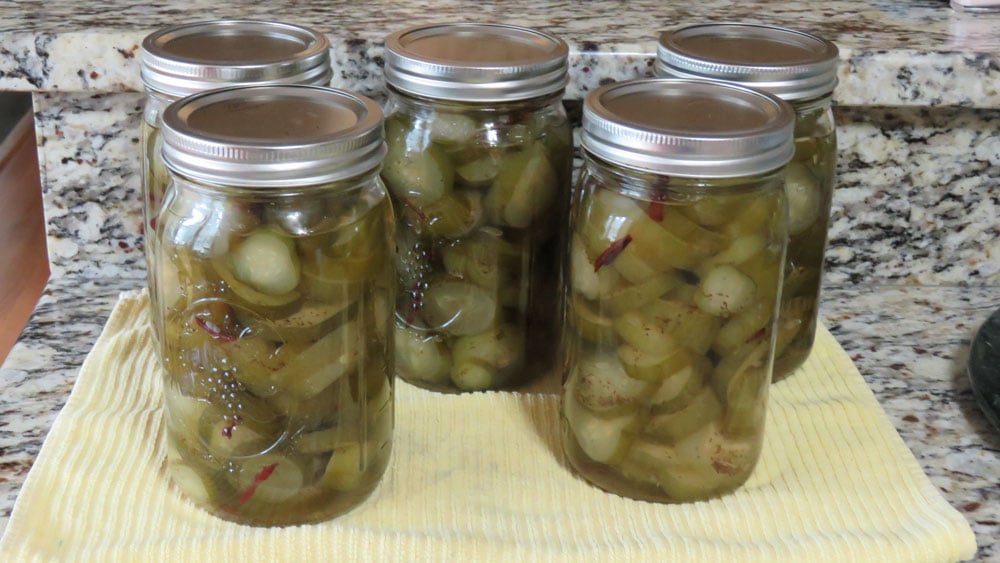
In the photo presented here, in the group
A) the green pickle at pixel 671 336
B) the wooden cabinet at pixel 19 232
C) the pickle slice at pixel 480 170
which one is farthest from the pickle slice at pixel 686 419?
the wooden cabinet at pixel 19 232

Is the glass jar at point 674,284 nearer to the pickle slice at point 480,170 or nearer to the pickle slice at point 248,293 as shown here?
the pickle slice at point 480,170

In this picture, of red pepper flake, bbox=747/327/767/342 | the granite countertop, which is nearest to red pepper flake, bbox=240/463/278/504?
red pepper flake, bbox=747/327/767/342

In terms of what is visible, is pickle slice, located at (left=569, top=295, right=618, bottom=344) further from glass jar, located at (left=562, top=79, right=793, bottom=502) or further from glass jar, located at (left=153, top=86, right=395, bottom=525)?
glass jar, located at (left=153, top=86, right=395, bottom=525)

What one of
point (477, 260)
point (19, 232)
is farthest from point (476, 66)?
point (19, 232)

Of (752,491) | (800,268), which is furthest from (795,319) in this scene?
(752,491)

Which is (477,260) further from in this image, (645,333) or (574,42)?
(574,42)
